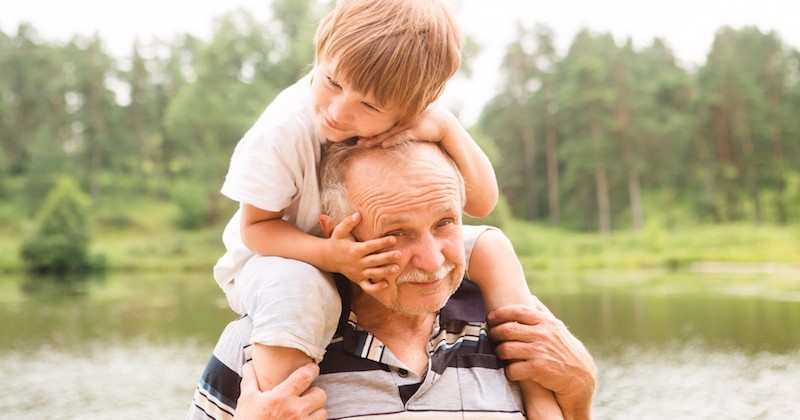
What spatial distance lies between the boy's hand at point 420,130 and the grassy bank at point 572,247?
30.9m

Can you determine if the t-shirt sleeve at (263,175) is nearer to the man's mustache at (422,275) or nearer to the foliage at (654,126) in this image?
the man's mustache at (422,275)

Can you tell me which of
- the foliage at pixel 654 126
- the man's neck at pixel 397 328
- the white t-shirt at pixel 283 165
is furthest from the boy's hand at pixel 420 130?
the foliage at pixel 654 126

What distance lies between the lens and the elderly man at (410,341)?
5.81 ft

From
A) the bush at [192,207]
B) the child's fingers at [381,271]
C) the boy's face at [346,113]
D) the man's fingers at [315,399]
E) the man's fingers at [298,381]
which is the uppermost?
the bush at [192,207]

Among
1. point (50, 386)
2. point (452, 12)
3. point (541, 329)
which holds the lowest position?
point (50, 386)

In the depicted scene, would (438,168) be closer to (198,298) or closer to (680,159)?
(198,298)

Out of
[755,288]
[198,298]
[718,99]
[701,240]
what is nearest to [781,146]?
[718,99]

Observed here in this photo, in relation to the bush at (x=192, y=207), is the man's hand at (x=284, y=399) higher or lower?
lower

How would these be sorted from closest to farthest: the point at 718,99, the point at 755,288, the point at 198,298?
the point at 755,288 → the point at 198,298 → the point at 718,99

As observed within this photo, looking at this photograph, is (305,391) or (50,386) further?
(50,386)

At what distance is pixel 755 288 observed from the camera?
23.8 m

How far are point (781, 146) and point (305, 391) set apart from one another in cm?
4477

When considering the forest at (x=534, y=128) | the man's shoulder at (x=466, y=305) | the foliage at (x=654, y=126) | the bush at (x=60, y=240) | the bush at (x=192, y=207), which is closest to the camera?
the man's shoulder at (x=466, y=305)

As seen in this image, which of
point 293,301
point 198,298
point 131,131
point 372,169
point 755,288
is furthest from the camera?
point 131,131
